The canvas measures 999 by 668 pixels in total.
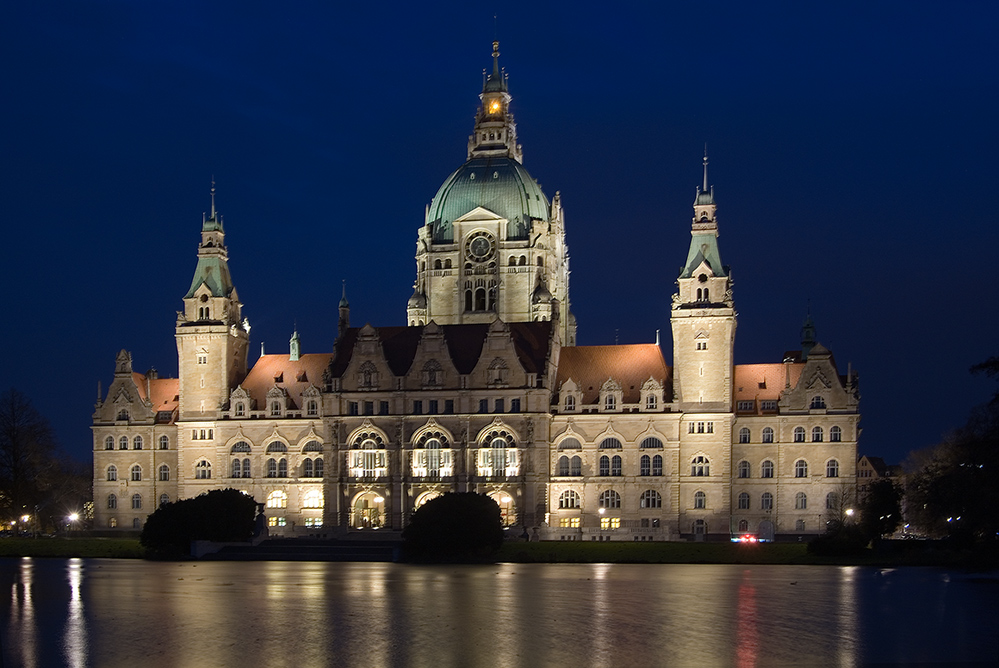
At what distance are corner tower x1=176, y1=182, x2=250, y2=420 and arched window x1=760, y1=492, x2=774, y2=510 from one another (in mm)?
47217

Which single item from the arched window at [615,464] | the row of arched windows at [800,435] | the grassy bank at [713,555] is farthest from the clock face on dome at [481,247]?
the grassy bank at [713,555]

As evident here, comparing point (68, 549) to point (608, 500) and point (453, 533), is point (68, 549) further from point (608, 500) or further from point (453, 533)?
point (608, 500)

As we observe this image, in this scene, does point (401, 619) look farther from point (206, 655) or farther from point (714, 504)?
point (714, 504)

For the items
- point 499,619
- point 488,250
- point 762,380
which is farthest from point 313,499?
point 499,619

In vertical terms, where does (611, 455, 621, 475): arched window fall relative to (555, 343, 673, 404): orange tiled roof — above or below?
below

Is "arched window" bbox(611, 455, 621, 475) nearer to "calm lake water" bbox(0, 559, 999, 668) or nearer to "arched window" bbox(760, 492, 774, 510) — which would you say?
"arched window" bbox(760, 492, 774, 510)

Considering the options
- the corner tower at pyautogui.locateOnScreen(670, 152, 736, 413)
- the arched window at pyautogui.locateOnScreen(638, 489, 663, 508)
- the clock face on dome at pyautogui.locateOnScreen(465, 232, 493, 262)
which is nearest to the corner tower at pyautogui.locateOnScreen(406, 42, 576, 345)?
the clock face on dome at pyautogui.locateOnScreen(465, 232, 493, 262)

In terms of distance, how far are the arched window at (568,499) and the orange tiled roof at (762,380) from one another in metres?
15.8

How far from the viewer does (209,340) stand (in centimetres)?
11094

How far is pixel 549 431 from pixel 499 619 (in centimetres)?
6338

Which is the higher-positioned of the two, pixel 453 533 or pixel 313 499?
pixel 453 533

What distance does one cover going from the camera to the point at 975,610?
39.1 m

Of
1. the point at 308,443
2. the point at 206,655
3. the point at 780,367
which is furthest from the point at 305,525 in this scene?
the point at 206,655

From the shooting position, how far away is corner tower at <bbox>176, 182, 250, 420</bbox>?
109875mm
